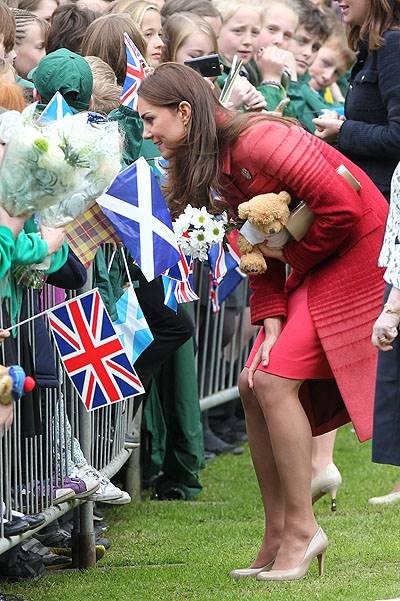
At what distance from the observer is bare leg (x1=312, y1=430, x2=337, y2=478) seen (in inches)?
247

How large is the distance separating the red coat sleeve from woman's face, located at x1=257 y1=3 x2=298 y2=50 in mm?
4074

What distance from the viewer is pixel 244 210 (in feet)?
16.7

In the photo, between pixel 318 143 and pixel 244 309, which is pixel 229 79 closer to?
pixel 318 143

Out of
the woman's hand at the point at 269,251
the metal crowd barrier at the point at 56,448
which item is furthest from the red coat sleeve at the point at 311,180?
the metal crowd barrier at the point at 56,448

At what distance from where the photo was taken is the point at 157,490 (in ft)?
23.8

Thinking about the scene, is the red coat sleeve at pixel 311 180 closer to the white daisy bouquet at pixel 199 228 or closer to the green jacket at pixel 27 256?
the white daisy bouquet at pixel 199 228

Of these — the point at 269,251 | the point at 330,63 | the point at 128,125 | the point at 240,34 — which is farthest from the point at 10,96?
the point at 330,63

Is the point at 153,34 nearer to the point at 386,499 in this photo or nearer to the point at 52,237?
the point at 386,499

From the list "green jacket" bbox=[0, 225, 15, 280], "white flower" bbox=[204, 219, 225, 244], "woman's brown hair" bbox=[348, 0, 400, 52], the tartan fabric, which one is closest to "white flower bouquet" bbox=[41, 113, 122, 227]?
"green jacket" bbox=[0, 225, 15, 280]

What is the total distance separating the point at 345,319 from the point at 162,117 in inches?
41.7

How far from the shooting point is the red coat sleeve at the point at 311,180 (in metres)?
5.06

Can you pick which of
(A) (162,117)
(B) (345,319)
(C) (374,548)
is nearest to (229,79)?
(A) (162,117)

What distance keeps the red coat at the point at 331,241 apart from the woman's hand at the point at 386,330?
0.68m

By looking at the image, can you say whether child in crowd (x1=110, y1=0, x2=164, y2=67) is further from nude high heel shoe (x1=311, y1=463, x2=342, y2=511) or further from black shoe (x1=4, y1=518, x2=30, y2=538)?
black shoe (x1=4, y1=518, x2=30, y2=538)
